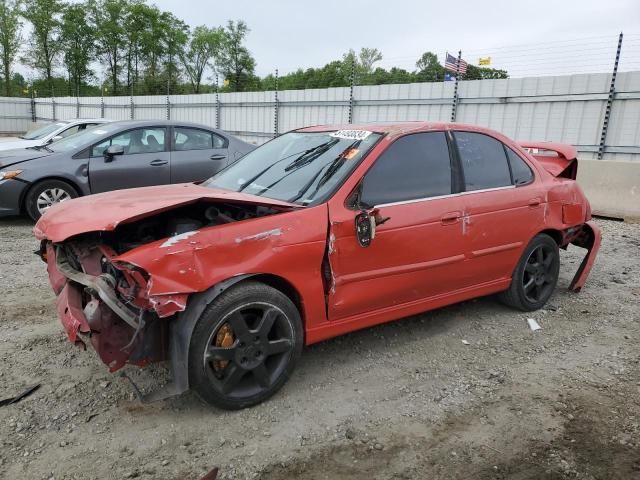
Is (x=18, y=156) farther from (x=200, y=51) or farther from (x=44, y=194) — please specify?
(x=200, y=51)

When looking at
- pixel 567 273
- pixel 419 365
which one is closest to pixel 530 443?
pixel 419 365

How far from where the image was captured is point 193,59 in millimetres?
59031

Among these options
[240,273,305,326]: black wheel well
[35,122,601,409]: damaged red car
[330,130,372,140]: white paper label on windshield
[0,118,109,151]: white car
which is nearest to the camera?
[35,122,601,409]: damaged red car

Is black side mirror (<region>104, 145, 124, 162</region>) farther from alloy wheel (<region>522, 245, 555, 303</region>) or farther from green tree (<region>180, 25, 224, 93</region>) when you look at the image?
green tree (<region>180, 25, 224, 93</region>)

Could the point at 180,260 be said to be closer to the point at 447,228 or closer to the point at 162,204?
the point at 162,204

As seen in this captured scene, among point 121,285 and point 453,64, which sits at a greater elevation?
point 453,64

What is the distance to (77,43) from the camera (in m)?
49.4

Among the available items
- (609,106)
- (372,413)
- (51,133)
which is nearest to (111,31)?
(51,133)

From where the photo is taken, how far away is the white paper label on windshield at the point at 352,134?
3.72 meters

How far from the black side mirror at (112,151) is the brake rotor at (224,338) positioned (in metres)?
5.33

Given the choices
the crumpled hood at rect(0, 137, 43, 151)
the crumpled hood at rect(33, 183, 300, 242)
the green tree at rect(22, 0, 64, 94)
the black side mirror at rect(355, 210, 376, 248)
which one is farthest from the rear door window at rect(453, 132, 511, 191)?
the green tree at rect(22, 0, 64, 94)

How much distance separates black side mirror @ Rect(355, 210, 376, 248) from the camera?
10.7 feet

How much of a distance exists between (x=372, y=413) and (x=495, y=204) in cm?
201

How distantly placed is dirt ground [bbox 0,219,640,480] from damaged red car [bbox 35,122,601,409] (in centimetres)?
30
